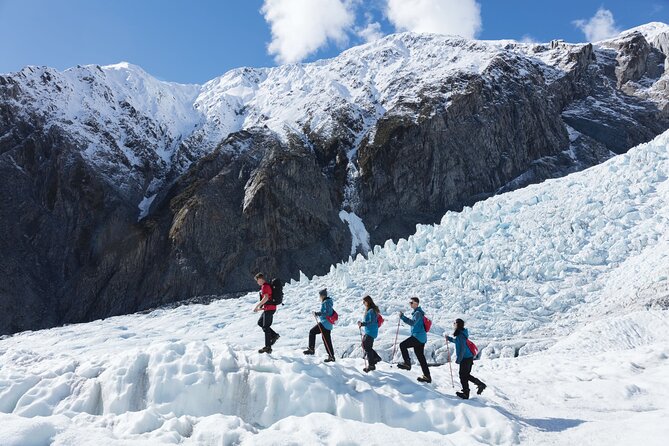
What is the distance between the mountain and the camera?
62031mm

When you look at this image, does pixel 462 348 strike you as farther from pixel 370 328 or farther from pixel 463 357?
pixel 370 328

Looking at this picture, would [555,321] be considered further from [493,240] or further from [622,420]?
[622,420]

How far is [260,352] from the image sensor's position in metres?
11.6

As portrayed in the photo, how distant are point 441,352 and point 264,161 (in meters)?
54.8

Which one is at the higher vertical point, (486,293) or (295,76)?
(295,76)

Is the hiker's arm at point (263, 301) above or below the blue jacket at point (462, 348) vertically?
above

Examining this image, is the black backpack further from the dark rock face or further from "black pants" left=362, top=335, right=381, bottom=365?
the dark rock face

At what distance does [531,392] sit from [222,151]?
6807cm

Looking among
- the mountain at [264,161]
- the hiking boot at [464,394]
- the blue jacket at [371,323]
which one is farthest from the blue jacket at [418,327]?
the mountain at [264,161]

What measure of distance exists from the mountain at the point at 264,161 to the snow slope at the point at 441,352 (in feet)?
98.7

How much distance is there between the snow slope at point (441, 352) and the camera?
899 centimetres

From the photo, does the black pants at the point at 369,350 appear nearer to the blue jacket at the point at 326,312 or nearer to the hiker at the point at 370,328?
the hiker at the point at 370,328

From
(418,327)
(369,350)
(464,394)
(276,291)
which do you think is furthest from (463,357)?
(276,291)

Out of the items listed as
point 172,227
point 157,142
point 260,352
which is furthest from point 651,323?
point 157,142
